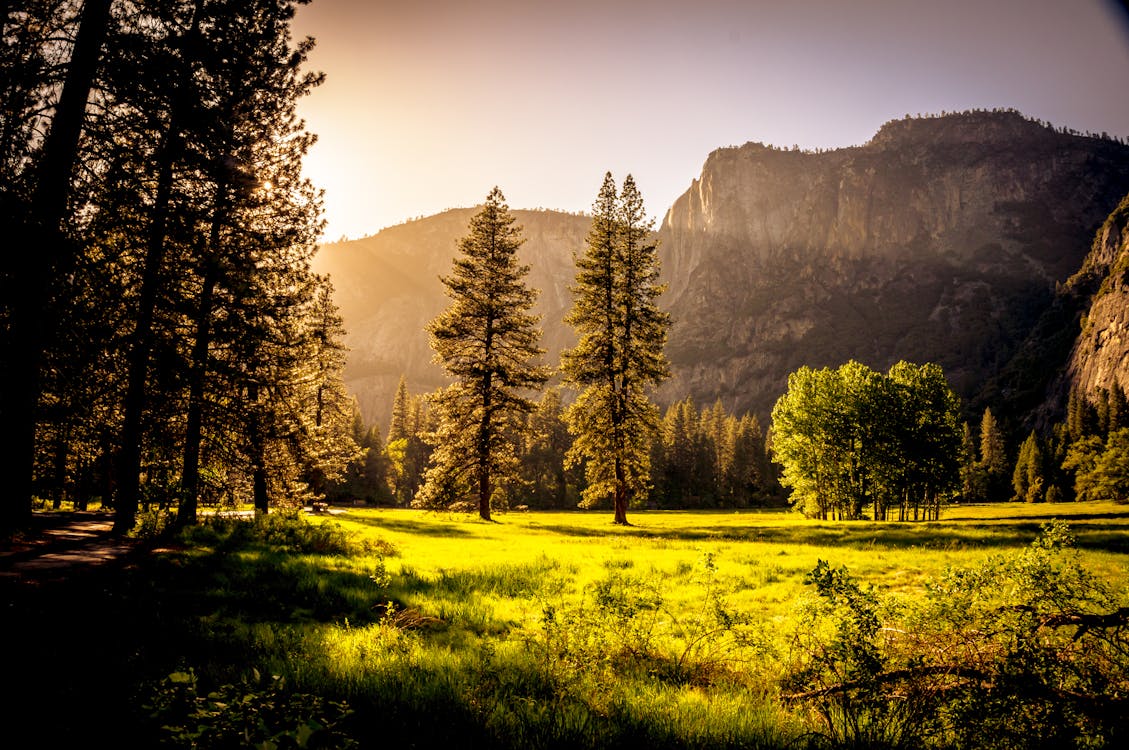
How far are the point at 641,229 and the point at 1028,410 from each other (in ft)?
572

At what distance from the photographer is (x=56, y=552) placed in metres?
9.02

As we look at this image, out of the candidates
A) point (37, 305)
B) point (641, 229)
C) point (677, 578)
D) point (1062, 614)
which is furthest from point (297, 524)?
point (641, 229)

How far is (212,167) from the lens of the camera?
39.4ft

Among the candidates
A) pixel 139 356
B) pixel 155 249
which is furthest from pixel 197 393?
pixel 155 249

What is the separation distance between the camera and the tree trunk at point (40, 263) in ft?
29.1

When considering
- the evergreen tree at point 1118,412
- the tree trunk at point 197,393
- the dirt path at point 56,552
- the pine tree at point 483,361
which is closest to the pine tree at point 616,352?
the pine tree at point 483,361

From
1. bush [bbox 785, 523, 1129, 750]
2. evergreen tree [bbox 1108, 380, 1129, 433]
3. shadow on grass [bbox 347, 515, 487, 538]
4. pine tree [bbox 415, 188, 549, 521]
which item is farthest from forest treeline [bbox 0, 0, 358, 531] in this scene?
evergreen tree [bbox 1108, 380, 1129, 433]

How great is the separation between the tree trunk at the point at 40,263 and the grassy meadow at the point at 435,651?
323cm

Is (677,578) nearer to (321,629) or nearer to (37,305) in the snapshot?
(321,629)

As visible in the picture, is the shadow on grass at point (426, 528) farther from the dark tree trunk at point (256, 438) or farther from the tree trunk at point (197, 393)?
the tree trunk at point (197, 393)

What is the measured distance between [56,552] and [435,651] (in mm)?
9277

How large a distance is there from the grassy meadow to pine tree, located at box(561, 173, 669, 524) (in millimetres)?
16449

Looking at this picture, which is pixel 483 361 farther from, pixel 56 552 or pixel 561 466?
pixel 561 466

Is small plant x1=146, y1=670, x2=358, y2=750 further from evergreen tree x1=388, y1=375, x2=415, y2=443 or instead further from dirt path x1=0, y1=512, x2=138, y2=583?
evergreen tree x1=388, y1=375, x2=415, y2=443
